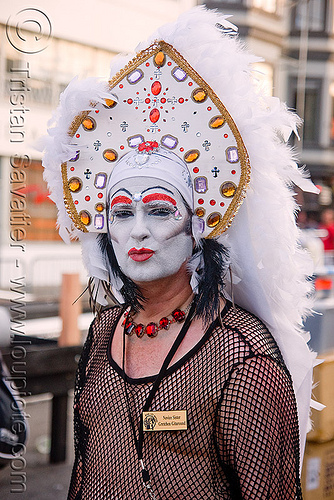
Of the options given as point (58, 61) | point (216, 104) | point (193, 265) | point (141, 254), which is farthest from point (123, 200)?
point (58, 61)

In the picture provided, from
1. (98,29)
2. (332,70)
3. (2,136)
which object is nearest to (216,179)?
(2,136)

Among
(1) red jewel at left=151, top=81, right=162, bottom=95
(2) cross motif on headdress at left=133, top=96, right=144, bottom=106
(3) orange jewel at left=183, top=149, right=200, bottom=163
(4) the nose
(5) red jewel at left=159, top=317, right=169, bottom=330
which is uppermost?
(1) red jewel at left=151, top=81, right=162, bottom=95

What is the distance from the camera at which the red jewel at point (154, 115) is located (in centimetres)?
180

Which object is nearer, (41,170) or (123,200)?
(123,200)

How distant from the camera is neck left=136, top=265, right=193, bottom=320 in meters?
1.82

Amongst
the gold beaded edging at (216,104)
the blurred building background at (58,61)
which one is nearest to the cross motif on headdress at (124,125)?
the gold beaded edging at (216,104)

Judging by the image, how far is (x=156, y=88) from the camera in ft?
5.93

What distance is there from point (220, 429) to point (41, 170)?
14108 millimetres

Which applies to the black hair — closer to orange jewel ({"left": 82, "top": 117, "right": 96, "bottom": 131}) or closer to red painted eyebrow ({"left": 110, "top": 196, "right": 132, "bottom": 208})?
red painted eyebrow ({"left": 110, "top": 196, "right": 132, "bottom": 208})

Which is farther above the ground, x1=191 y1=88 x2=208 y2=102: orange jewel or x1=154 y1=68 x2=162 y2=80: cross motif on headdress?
x1=154 y1=68 x2=162 y2=80: cross motif on headdress

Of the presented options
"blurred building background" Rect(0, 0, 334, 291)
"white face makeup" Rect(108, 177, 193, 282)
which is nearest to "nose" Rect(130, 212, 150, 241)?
"white face makeup" Rect(108, 177, 193, 282)

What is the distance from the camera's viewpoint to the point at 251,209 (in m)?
1.80

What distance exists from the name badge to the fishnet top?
18mm

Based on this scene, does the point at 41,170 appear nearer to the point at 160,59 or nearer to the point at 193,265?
the point at 160,59
